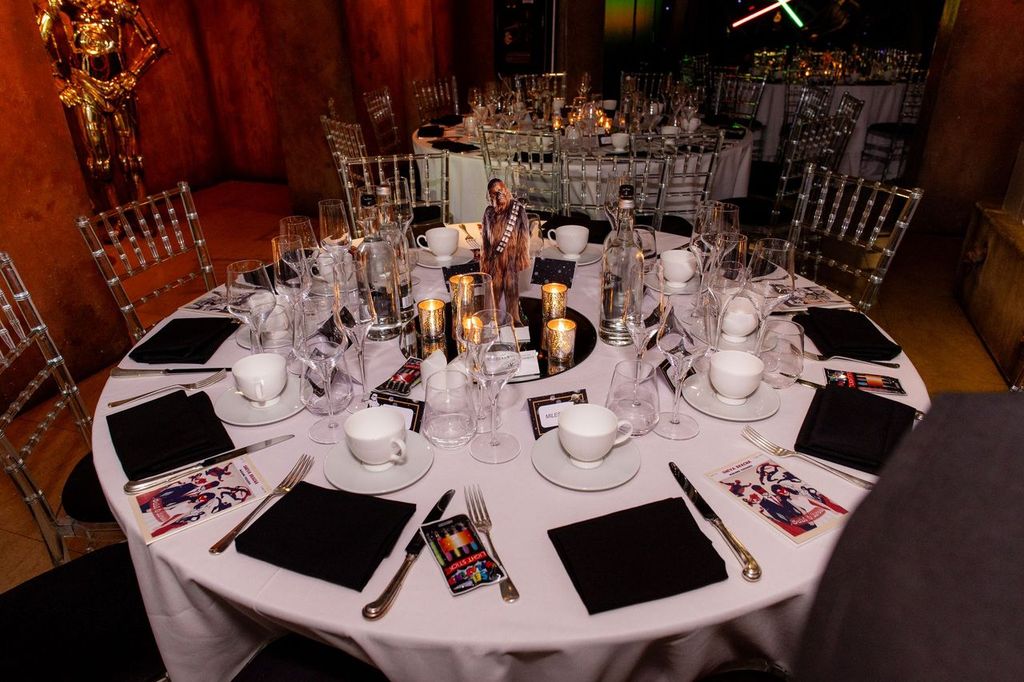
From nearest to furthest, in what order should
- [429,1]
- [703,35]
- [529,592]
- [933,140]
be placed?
[529,592] < [933,140] < [429,1] < [703,35]

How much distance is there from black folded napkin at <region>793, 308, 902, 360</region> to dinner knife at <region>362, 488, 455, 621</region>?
1064mm

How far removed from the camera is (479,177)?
3.71 metres

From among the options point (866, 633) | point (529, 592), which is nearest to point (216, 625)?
point (529, 592)

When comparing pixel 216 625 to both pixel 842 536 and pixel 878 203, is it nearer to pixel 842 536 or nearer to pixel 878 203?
pixel 842 536

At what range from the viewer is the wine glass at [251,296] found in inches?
61.2

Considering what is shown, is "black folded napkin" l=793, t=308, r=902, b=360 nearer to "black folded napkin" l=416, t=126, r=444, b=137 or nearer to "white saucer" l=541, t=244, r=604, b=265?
"white saucer" l=541, t=244, r=604, b=265

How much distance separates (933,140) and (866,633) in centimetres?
547

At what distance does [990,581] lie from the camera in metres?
0.31

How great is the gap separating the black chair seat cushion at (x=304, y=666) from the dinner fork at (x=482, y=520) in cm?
35

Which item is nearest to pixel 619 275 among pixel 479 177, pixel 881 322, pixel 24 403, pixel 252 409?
pixel 252 409

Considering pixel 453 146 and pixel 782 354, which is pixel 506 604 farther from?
pixel 453 146

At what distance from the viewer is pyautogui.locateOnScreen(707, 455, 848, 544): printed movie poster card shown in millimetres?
1071

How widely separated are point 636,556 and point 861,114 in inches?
238

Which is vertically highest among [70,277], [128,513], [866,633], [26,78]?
[26,78]
